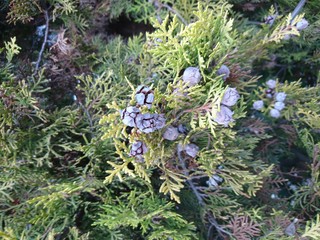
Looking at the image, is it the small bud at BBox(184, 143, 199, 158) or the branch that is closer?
the small bud at BBox(184, 143, 199, 158)

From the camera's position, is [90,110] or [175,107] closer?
[175,107]

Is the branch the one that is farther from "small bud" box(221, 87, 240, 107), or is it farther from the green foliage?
"small bud" box(221, 87, 240, 107)

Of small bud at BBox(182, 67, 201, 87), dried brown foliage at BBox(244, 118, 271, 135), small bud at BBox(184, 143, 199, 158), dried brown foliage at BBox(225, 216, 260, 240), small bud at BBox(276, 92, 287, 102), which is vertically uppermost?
small bud at BBox(182, 67, 201, 87)

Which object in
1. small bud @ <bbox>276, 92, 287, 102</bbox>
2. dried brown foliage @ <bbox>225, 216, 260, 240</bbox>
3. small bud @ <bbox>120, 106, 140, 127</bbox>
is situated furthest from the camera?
small bud @ <bbox>276, 92, 287, 102</bbox>

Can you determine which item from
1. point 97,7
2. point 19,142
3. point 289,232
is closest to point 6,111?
point 19,142

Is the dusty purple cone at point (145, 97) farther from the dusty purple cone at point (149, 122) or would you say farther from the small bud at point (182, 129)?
the small bud at point (182, 129)

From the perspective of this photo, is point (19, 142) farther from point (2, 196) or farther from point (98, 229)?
point (98, 229)

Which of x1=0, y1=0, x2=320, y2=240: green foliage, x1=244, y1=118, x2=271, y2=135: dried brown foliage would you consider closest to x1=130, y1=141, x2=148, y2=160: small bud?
x1=0, y1=0, x2=320, y2=240: green foliage

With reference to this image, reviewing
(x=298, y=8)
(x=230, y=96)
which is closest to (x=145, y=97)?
(x=230, y=96)
